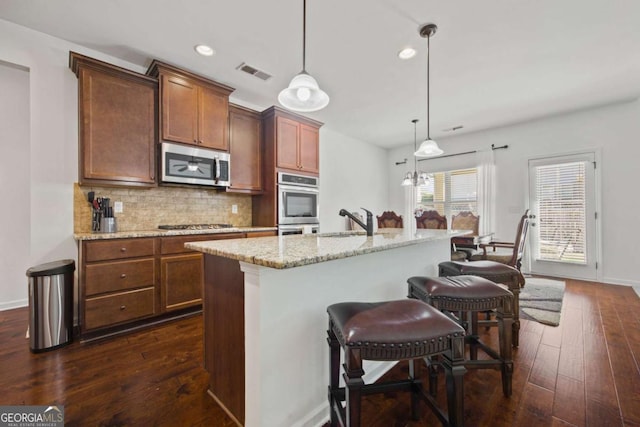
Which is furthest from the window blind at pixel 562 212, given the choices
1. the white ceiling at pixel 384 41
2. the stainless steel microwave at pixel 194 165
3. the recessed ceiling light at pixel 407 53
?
the stainless steel microwave at pixel 194 165

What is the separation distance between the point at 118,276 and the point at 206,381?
4.26 ft

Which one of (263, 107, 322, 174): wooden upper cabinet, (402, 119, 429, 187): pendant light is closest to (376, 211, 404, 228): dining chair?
(402, 119, 429, 187): pendant light

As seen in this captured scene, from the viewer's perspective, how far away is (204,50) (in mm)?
2510

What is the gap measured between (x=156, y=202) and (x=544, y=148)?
585 cm

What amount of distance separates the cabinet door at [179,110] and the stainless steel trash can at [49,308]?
1.49 m

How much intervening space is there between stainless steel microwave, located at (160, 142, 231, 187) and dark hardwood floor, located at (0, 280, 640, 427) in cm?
151

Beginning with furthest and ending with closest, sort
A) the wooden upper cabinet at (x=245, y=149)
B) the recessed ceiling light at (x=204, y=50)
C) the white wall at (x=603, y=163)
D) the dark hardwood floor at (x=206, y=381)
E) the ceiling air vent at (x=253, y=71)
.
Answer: the white wall at (x=603, y=163), the wooden upper cabinet at (x=245, y=149), the ceiling air vent at (x=253, y=71), the recessed ceiling light at (x=204, y=50), the dark hardwood floor at (x=206, y=381)

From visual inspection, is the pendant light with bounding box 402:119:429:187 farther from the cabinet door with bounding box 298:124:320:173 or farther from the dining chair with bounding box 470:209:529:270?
the cabinet door with bounding box 298:124:320:173

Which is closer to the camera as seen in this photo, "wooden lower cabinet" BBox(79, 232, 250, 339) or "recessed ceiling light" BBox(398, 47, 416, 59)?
"wooden lower cabinet" BBox(79, 232, 250, 339)

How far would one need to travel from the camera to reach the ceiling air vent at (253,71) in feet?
9.19

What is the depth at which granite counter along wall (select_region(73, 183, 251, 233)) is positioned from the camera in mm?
2516

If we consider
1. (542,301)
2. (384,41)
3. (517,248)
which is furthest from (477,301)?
(542,301)

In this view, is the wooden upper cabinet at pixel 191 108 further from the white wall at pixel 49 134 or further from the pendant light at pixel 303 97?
the pendant light at pixel 303 97

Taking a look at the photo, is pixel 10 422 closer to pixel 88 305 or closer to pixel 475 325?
pixel 88 305
